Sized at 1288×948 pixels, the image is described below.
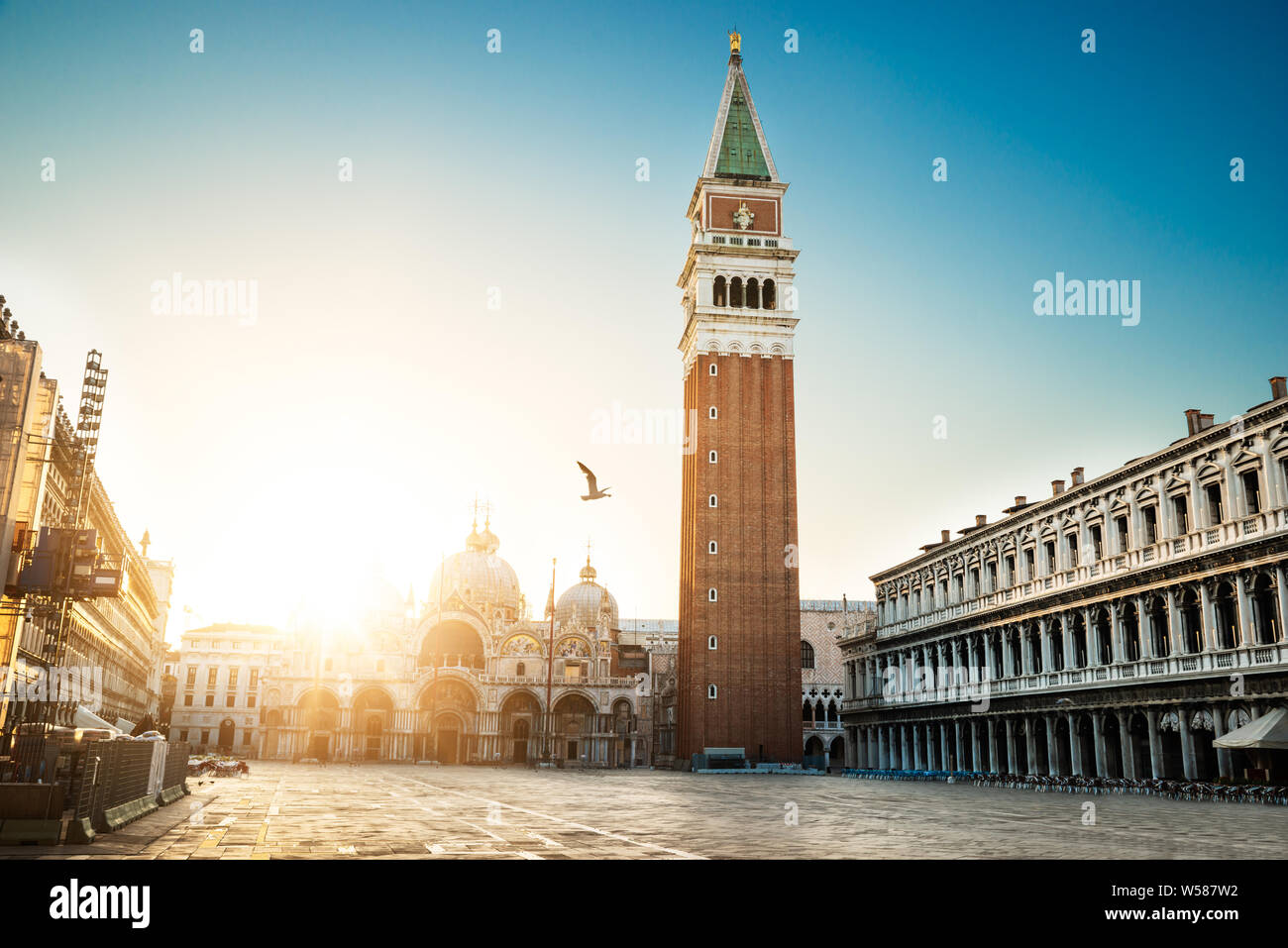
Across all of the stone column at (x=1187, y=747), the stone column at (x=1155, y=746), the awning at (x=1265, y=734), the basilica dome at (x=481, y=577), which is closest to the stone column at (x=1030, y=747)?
the stone column at (x=1155, y=746)

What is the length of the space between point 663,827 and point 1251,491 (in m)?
25.9

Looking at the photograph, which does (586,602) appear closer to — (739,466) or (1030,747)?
(739,466)

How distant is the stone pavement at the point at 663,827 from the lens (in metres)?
14.3

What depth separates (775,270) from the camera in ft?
219

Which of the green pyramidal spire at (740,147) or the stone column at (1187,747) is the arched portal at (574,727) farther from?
the stone column at (1187,747)

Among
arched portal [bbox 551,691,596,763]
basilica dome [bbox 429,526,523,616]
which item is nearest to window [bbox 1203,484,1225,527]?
arched portal [bbox 551,691,596,763]

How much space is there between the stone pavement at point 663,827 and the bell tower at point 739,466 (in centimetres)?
2851

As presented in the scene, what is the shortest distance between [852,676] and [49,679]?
166 feet

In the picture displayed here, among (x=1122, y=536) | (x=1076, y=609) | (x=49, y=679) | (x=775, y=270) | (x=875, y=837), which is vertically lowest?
(x=875, y=837)

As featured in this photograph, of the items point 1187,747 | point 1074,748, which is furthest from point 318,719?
point 1187,747

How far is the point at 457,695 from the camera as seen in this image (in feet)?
268
